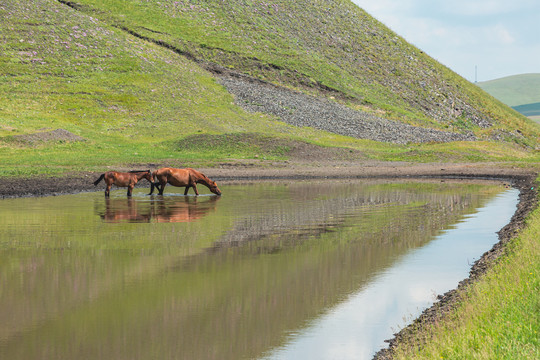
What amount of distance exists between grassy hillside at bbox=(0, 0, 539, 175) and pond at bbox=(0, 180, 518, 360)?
23.0 m

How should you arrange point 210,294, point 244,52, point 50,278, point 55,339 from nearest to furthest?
point 55,339 < point 210,294 < point 50,278 < point 244,52

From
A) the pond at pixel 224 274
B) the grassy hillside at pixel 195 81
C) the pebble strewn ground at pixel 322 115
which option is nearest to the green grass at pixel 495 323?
the pond at pixel 224 274

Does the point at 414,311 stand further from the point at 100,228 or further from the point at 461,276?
the point at 100,228

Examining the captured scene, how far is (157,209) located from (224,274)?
15475mm

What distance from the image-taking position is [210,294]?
15266 millimetres

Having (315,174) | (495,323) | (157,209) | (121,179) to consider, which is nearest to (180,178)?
(121,179)

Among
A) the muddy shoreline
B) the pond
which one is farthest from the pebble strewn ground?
the pond

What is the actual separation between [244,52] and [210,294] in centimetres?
10984

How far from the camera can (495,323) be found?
10203 millimetres

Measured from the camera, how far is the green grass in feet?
29.0

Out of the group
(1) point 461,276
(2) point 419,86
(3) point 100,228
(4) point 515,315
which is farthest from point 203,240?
(2) point 419,86

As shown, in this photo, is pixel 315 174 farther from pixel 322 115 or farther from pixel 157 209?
pixel 322 115

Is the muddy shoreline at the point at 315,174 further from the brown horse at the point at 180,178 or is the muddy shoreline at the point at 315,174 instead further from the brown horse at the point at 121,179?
the brown horse at the point at 180,178

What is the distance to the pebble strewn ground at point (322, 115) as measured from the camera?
89.7 m
